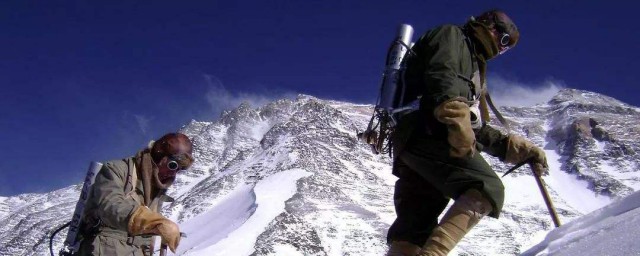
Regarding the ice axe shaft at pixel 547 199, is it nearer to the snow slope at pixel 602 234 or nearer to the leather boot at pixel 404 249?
the snow slope at pixel 602 234

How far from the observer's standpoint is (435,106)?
13.2 feet

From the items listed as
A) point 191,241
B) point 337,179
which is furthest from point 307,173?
point 191,241

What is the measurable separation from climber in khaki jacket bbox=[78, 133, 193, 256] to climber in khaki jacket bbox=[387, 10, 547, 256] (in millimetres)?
1919

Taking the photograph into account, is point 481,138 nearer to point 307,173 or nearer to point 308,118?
point 307,173

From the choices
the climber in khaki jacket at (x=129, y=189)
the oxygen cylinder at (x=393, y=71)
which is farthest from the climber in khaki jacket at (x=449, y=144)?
the climber in khaki jacket at (x=129, y=189)

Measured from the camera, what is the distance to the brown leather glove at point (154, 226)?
404cm

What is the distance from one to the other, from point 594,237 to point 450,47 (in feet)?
5.05

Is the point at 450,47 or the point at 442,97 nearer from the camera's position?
the point at 442,97

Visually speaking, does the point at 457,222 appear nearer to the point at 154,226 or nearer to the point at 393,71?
the point at 393,71

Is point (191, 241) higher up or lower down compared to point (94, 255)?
higher up

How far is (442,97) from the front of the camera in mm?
4008

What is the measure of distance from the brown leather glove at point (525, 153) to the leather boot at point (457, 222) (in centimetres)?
115

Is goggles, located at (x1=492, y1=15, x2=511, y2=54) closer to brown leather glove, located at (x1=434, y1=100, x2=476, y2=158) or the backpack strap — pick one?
brown leather glove, located at (x1=434, y1=100, x2=476, y2=158)

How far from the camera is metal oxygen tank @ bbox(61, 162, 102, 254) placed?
5.21 meters
